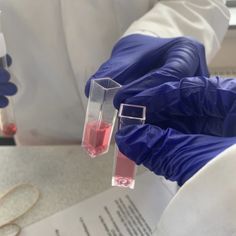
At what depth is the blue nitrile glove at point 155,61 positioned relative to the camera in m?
0.58

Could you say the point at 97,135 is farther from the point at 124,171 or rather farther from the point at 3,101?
the point at 3,101

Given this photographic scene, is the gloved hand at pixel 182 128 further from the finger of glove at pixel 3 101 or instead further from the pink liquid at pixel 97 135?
the finger of glove at pixel 3 101

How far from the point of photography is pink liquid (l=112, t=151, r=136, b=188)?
581 mm

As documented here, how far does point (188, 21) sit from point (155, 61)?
0.21m

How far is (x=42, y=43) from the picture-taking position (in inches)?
30.2

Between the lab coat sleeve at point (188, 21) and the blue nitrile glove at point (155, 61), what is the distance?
7 centimetres

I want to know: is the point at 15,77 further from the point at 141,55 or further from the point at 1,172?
the point at 141,55

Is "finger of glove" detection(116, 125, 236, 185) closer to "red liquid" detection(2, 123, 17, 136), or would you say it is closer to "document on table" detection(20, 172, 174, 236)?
"document on table" detection(20, 172, 174, 236)

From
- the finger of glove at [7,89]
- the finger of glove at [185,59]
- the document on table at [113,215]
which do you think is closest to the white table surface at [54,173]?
the document on table at [113,215]

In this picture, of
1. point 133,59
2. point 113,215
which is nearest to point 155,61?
point 133,59

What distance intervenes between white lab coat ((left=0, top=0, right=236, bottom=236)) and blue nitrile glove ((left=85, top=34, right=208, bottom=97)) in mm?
70

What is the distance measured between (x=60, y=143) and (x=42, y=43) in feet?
0.83

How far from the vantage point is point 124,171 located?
23.4 inches

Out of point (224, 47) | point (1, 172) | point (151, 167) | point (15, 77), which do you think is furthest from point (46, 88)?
point (224, 47)
